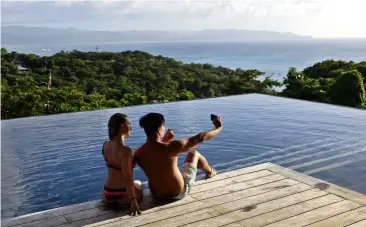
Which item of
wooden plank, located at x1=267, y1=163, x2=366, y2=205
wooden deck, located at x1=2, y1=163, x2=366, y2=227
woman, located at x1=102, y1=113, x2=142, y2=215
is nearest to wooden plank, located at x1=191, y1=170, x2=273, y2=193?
wooden deck, located at x1=2, y1=163, x2=366, y2=227

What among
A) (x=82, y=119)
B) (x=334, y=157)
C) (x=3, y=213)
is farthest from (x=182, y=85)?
(x=3, y=213)

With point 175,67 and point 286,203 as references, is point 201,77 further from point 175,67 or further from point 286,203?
point 286,203

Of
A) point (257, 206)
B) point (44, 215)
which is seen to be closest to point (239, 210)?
point (257, 206)

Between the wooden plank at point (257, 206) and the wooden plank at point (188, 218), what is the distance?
53mm

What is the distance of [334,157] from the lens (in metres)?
5.08

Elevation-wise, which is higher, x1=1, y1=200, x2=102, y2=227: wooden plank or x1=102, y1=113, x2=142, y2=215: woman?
x1=102, y1=113, x2=142, y2=215: woman

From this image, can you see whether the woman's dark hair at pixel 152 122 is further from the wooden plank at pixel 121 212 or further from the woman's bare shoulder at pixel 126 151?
the wooden plank at pixel 121 212

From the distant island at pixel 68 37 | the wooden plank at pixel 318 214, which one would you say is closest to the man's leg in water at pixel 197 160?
the wooden plank at pixel 318 214

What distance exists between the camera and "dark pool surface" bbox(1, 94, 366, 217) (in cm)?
434

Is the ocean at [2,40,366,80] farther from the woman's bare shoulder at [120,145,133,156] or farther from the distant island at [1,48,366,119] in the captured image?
the woman's bare shoulder at [120,145,133,156]

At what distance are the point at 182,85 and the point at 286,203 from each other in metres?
14.5

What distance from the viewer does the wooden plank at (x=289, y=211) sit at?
8.45 feet

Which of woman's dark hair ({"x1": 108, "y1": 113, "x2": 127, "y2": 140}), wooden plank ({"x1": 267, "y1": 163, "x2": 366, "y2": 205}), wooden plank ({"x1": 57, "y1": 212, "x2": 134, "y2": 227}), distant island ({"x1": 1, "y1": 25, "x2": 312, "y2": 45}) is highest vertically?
distant island ({"x1": 1, "y1": 25, "x2": 312, "y2": 45})

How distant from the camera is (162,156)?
280cm
